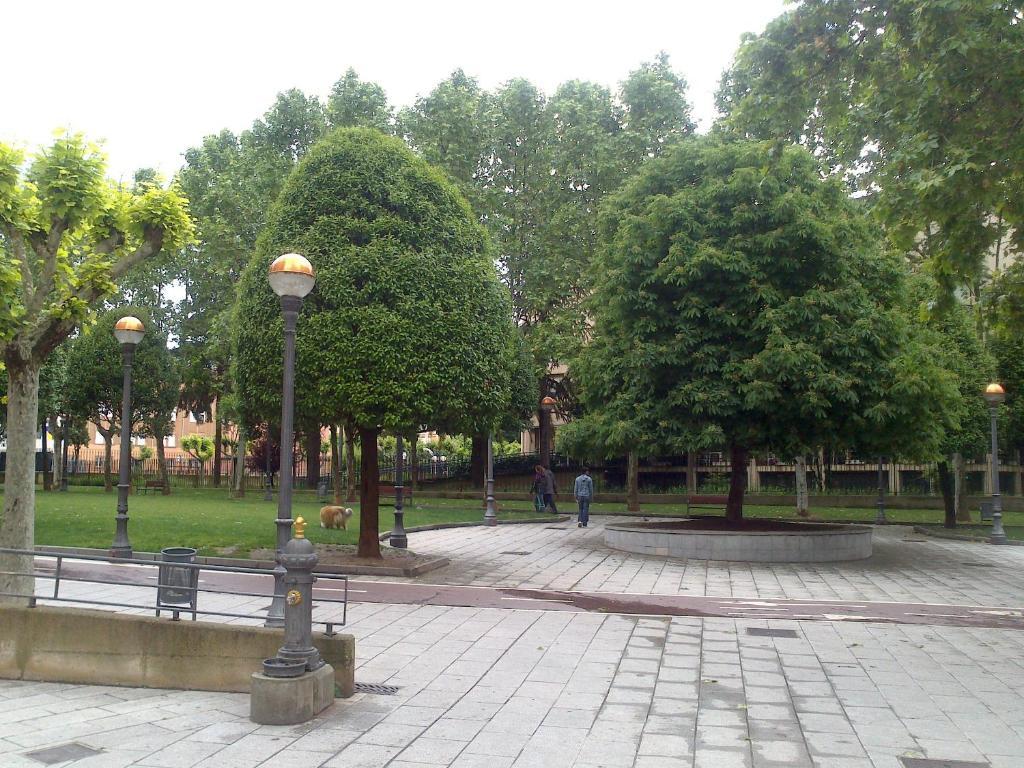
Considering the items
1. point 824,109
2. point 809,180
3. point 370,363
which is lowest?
point 370,363

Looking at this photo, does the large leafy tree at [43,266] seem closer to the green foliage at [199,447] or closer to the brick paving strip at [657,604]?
the brick paving strip at [657,604]

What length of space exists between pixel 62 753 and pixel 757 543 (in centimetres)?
1489

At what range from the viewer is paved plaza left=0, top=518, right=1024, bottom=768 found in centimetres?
580

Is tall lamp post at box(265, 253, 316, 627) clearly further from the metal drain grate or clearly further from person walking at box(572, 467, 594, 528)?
person walking at box(572, 467, 594, 528)

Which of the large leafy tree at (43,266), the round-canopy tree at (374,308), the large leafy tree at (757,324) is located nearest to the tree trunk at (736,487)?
the large leafy tree at (757,324)

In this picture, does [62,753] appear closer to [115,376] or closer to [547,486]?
[547,486]

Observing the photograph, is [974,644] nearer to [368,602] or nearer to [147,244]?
[368,602]

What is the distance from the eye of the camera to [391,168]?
1498 centimetres

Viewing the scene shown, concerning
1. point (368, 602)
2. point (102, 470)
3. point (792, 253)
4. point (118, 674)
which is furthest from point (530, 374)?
point (102, 470)

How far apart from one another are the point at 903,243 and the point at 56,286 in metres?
10.4

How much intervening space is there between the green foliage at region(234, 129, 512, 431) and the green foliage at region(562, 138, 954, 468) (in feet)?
16.4

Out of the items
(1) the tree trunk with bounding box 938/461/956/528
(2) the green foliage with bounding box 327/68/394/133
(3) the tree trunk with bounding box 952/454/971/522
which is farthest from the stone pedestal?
(2) the green foliage with bounding box 327/68/394/133

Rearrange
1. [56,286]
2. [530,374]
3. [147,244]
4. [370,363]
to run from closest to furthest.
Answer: [56,286] < [147,244] < [370,363] < [530,374]

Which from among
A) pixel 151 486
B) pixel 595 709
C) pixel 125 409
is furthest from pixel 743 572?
pixel 151 486
